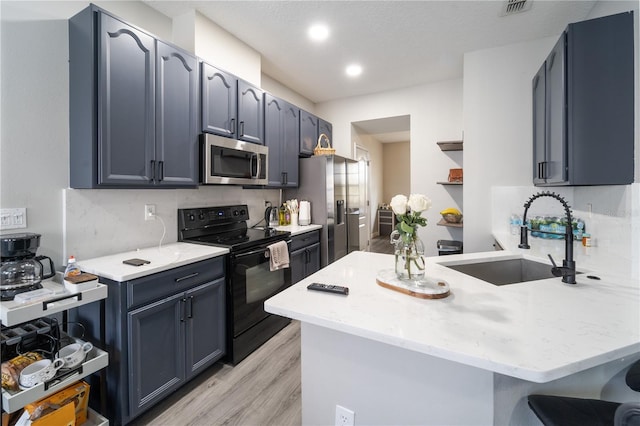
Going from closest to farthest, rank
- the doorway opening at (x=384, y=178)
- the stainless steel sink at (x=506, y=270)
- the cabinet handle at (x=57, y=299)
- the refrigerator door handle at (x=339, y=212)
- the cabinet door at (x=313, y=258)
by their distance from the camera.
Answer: the cabinet handle at (x=57, y=299), the stainless steel sink at (x=506, y=270), the cabinet door at (x=313, y=258), the refrigerator door handle at (x=339, y=212), the doorway opening at (x=384, y=178)

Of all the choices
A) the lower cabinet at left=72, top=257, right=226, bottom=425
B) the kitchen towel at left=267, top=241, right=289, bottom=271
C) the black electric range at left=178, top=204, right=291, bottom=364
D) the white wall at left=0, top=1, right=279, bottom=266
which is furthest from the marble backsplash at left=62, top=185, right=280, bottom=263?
the kitchen towel at left=267, top=241, right=289, bottom=271

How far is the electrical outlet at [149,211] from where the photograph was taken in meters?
2.27

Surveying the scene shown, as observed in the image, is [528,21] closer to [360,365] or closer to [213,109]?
[213,109]

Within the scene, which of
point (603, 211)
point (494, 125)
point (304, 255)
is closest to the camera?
point (603, 211)

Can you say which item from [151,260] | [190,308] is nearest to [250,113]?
[151,260]

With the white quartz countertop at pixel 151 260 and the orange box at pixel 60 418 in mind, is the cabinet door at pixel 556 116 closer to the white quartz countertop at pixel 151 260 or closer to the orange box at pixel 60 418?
the white quartz countertop at pixel 151 260

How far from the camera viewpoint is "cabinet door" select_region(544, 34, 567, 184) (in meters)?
1.92

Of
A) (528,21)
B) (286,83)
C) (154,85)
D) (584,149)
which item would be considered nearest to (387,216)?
(286,83)

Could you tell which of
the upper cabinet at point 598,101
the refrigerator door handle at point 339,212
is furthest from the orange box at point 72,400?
the upper cabinet at point 598,101

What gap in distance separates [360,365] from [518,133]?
9.68 ft

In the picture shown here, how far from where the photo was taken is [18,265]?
1490 millimetres

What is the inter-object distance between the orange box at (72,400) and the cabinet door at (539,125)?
3348 mm

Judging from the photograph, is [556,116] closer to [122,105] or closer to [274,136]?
[274,136]

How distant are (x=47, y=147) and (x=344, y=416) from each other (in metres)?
2.17
